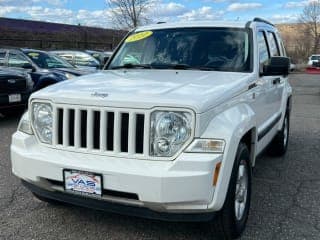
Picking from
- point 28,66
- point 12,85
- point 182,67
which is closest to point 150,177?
point 182,67

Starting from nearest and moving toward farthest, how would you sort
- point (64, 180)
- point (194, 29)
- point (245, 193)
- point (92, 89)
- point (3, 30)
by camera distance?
point (64, 180) < point (92, 89) < point (245, 193) < point (194, 29) < point (3, 30)

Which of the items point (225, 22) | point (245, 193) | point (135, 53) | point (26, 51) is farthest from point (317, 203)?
point (26, 51)

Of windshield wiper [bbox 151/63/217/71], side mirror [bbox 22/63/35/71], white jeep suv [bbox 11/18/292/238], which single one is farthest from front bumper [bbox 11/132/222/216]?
side mirror [bbox 22/63/35/71]

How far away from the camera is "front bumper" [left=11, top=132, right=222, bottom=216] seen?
2.96 m

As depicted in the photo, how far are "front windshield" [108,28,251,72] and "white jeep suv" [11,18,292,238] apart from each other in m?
0.37

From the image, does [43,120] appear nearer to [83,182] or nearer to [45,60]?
[83,182]

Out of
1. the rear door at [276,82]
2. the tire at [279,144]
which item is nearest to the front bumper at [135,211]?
the rear door at [276,82]

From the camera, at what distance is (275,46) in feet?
19.7

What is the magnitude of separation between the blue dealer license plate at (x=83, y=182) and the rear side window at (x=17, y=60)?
7668 mm

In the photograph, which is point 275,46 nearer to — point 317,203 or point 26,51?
point 317,203

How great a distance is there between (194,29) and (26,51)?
6961 millimetres

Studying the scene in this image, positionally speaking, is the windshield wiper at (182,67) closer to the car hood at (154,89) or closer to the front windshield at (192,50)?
the front windshield at (192,50)

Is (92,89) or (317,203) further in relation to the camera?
(317,203)

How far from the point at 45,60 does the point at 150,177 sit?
8.29 meters
